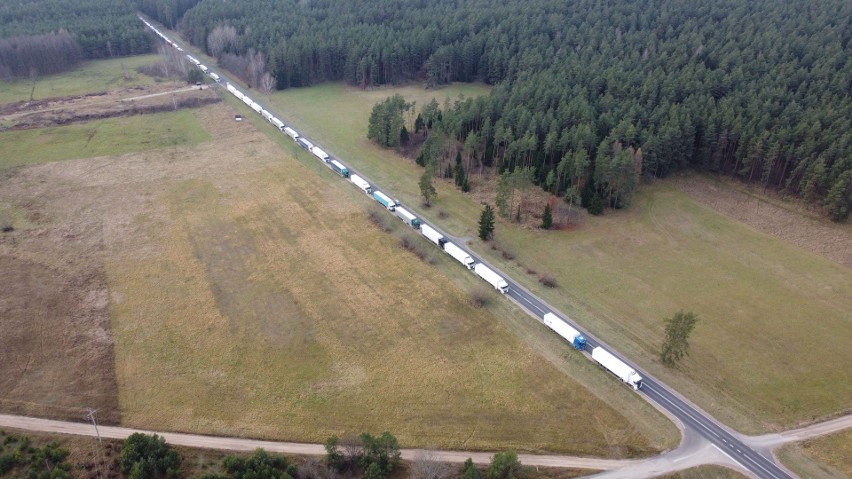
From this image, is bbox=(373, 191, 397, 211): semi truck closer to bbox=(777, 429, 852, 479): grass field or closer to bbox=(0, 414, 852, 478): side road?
bbox=(0, 414, 852, 478): side road

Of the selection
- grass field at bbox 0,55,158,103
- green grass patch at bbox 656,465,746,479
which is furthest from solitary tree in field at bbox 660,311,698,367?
grass field at bbox 0,55,158,103

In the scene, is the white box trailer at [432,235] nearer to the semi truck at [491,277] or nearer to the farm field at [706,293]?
the farm field at [706,293]

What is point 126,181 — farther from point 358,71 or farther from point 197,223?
point 358,71

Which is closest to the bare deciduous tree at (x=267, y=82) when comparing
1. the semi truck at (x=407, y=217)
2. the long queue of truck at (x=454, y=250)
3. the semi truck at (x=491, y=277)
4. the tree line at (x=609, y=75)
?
the tree line at (x=609, y=75)

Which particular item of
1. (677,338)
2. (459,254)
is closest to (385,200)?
(459,254)

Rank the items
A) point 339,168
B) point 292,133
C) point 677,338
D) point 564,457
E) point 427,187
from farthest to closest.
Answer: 1. point 292,133
2. point 339,168
3. point 427,187
4. point 677,338
5. point 564,457

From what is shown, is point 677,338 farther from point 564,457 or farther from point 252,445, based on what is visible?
point 252,445
